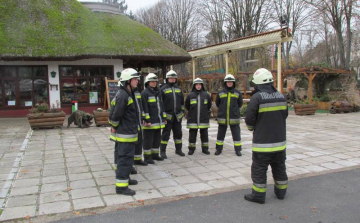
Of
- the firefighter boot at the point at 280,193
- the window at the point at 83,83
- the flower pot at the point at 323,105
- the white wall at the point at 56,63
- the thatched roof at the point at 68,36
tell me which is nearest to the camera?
the firefighter boot at the point at 280,193

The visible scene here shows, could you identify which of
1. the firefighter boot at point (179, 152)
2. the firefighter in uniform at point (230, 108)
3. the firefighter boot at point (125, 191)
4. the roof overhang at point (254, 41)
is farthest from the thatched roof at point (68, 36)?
the firefighter boot at point (125, 191)

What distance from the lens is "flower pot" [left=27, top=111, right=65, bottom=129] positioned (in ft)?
33.5

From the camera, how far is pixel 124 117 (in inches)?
179

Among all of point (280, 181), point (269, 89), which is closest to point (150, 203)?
point (280, 181)

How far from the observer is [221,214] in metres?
3.82

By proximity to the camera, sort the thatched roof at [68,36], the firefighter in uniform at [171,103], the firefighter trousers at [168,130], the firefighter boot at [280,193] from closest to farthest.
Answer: the firefighter boot at [280,193], the firefighter in uniform at [171,103], the firefighter trousers at [168,130], the thatched roof at [68,36]

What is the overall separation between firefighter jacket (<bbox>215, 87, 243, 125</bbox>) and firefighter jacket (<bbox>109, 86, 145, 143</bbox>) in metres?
2.59

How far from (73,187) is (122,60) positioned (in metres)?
11.5

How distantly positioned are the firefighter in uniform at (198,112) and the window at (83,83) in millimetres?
9656

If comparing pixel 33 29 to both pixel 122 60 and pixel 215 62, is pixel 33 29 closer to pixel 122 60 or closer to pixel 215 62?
pixel 122 60

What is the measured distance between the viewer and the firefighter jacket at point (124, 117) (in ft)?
14.5

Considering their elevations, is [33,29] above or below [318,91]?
above

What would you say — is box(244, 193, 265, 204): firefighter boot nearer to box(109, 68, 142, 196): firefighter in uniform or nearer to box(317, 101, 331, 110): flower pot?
box(109, 68, 142, 196): firefighter in uniform

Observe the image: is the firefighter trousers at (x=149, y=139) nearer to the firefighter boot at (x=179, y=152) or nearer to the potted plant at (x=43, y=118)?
the firefighter boot at (x=179, y=152)
